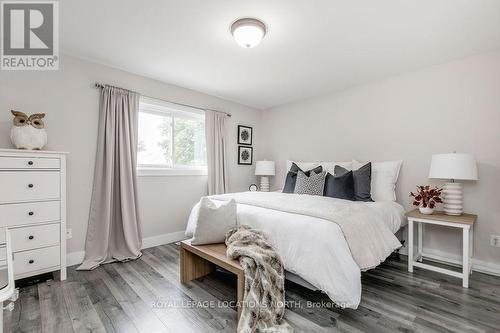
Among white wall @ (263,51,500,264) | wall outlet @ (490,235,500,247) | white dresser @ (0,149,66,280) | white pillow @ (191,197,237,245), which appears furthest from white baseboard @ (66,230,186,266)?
wall outlet @ (490,235,500,247)

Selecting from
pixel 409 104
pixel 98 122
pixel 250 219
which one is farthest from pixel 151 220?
pixel 409 104

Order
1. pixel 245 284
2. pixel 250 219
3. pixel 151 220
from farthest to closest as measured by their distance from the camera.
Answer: pixel 151 220 → pixel 250 219 → pixel 245 284

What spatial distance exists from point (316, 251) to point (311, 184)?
1404 millimetres

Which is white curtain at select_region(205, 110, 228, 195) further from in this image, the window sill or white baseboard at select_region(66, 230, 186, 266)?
white baseboard at select_region(66, 230, 186, 266)

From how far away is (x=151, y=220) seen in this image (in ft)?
10.6

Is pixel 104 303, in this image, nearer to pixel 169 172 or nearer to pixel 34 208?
pixel 34 208

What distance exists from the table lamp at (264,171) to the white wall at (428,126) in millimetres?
730

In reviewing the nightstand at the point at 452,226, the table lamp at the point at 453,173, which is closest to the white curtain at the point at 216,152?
the nightstand at the point at 452,226

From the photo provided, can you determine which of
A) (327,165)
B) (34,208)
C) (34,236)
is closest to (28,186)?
(34,208)

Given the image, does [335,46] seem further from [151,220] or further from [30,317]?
[30,317]

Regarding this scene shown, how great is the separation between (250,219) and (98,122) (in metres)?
2.15

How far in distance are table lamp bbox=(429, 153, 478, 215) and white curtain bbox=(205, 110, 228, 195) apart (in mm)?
2807

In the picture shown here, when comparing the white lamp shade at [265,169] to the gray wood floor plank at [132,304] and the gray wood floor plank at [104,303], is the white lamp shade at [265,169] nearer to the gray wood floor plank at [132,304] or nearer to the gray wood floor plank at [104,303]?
the gray wood floor plank at [132,304]

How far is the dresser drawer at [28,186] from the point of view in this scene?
1986 millimetres
